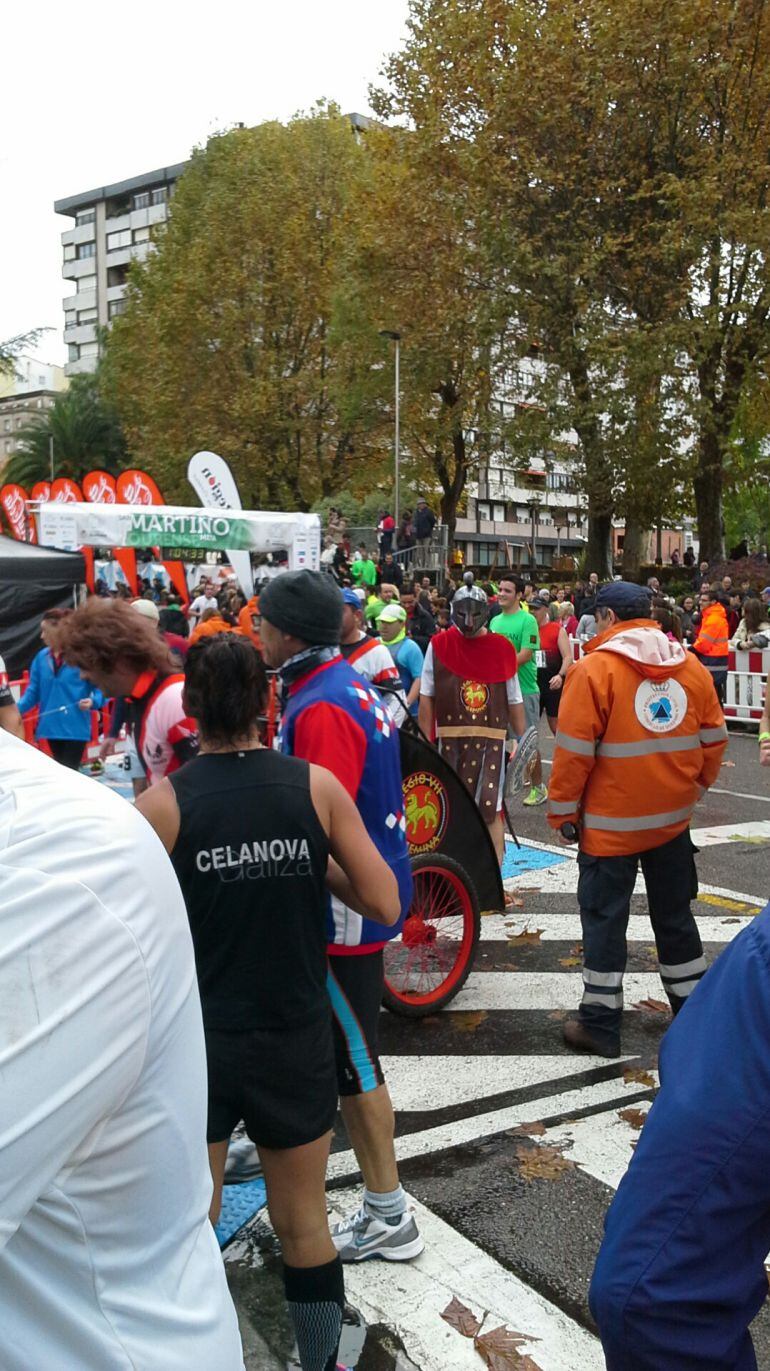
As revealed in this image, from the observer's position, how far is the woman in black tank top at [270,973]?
8.36ft

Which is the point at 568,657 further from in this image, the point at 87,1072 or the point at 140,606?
the point at 87,1072

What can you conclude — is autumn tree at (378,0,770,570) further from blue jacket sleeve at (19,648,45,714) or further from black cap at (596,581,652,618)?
black cap at (596,581,652,618)

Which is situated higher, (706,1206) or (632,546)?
(632,546)

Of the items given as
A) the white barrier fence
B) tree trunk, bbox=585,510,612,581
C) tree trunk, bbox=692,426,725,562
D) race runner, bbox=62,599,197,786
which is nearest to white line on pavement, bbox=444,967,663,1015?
race runner, bbox=62,599,197,786

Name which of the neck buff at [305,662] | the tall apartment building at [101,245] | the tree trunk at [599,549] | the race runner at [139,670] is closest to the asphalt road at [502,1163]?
the race runner at [139,670]

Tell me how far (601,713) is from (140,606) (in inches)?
283

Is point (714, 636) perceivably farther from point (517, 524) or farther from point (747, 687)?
point (517, 524)

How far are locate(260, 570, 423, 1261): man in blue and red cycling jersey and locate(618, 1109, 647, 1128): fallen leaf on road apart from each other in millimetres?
1138

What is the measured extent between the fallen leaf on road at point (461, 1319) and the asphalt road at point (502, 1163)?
0.02m

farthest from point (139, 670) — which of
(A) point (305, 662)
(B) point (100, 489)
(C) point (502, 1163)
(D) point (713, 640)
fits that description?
(B) point (100, 489)

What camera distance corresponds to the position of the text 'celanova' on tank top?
2539 millimetres

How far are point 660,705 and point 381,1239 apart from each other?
2.42m

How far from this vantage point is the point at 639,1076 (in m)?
4.68

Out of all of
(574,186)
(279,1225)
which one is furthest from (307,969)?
(574,186)
